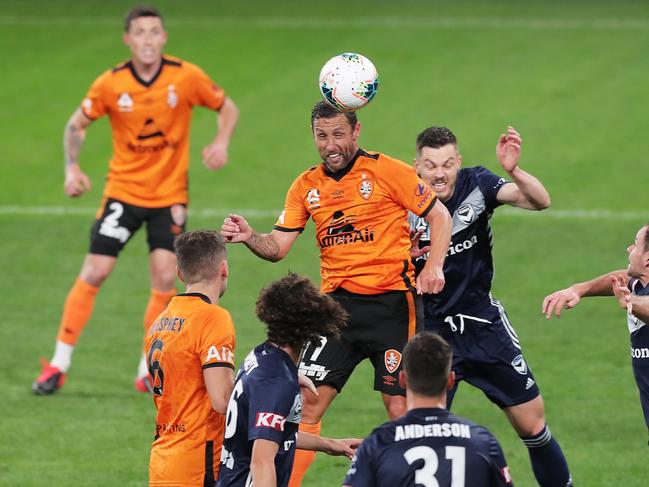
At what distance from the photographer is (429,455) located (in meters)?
5.70

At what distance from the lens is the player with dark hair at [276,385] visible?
6.24 meters

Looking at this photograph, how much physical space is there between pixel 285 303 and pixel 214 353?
0.47 metres

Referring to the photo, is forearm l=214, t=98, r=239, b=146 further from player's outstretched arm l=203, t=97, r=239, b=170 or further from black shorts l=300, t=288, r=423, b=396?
black shorts l=300, t=288, r=423, b=396

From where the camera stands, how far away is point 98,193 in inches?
695

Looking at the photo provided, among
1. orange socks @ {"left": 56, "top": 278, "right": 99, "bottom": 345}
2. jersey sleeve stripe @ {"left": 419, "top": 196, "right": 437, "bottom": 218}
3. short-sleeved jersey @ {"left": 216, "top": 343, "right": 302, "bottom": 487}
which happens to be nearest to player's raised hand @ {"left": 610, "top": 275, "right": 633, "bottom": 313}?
jersey sleeve stripe @ {"left": 419, "top": 196, "right": 437, "bottom": 218}

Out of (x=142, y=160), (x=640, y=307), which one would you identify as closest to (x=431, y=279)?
(x=640, y=307)

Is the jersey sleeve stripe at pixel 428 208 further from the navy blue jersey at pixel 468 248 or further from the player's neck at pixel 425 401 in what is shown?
the player's neck at pixel 425 401

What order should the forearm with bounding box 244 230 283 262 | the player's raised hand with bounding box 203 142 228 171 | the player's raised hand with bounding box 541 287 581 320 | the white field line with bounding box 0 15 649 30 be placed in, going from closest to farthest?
1. the player's raised hand with bounding box 541 287 581 320
2. the forearm with bounding box 244 230 283 262
3. the player's raised hand with bounding box 203 142 228 171
4. the white field line with bounding box 0 15 649 30

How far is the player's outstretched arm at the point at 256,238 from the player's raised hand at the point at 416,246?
0.76m

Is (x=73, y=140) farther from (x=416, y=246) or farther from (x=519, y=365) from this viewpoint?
(x=519, y=365)

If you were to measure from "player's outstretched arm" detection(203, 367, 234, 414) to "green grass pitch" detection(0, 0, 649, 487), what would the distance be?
256 centimetres

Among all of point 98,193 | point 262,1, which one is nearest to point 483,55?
point 262,1

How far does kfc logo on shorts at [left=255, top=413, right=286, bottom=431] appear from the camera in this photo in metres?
6.21

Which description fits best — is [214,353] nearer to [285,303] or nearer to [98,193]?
[285,303]
